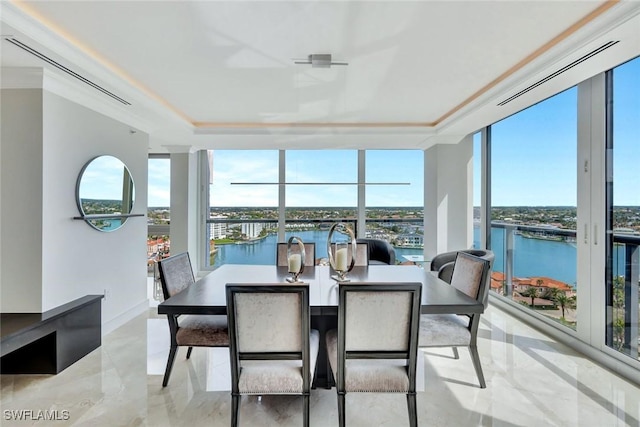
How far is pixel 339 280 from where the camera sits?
8.52 ft

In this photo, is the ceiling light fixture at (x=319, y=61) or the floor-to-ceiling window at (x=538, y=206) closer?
the ceiling light fixture at (x=319, y=61)

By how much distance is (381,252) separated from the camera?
500 cm

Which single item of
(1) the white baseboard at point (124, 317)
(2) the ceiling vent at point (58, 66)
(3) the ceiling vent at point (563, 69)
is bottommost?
(1) the white baseboard at point (124, 317)

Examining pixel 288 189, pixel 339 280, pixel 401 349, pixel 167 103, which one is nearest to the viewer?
pixel 401 349

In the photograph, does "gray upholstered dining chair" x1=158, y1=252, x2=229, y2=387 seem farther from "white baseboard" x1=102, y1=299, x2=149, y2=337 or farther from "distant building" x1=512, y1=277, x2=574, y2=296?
"distant building" x1=512, y1=277, x2=574, y2=296

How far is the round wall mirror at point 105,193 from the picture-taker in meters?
3.12

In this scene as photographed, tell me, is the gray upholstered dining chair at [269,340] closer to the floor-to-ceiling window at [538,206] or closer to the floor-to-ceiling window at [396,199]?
the floor-to-ceiling window at [538,206]

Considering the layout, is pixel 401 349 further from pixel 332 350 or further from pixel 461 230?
pixel 461 230

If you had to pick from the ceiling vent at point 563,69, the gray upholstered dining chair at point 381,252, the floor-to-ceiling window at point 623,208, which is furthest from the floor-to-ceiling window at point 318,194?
the floor-to-ceiling window at point 623,208

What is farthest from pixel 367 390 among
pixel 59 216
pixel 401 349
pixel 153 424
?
pixel 59 216

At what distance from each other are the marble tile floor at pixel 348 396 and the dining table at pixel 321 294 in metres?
0.49

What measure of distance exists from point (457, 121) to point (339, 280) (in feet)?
9.19

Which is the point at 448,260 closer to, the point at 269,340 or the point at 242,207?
the point at 269,340

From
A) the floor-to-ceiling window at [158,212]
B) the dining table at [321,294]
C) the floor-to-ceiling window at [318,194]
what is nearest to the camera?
the dining table at [321,294]
